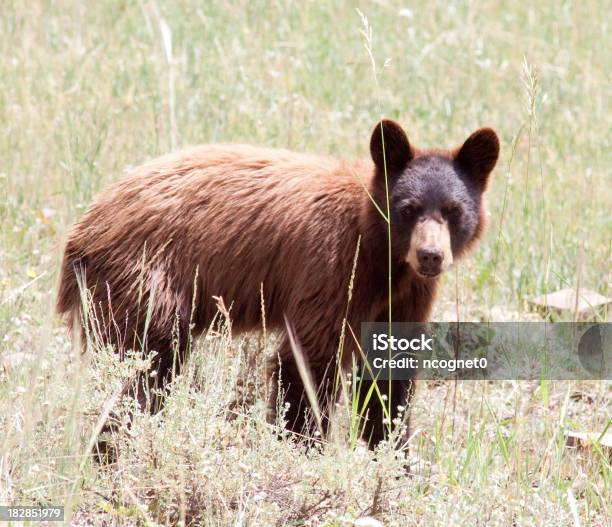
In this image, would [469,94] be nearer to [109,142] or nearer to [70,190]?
[109,142]

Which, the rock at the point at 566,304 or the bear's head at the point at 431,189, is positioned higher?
the bear's head at the point at 431,189

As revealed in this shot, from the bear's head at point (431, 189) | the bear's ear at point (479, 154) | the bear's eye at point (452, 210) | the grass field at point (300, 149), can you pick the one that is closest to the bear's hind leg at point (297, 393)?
the grass field at point (300, 149)

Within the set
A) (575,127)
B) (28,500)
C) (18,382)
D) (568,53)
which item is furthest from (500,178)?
(28,500)

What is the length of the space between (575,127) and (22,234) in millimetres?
4552

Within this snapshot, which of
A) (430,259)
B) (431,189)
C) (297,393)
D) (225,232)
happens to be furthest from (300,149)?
(430,259)

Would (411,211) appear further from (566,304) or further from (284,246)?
(566,304)

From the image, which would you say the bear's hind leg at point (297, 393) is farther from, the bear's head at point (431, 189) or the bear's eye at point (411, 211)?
the bear's eye at point (411, 211)

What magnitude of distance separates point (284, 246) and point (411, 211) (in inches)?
25.6

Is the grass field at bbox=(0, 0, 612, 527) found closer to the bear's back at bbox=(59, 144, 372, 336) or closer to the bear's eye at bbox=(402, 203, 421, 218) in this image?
the bear's back at bbox=(59, 144, 372, 336)

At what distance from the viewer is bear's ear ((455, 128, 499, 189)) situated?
4.87 meters

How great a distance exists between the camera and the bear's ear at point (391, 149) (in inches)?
188

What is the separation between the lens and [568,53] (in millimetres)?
9961

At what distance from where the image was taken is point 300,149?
7.33m

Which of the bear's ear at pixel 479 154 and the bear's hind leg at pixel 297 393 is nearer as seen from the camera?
the bear's hind leg at pixel 297 393
